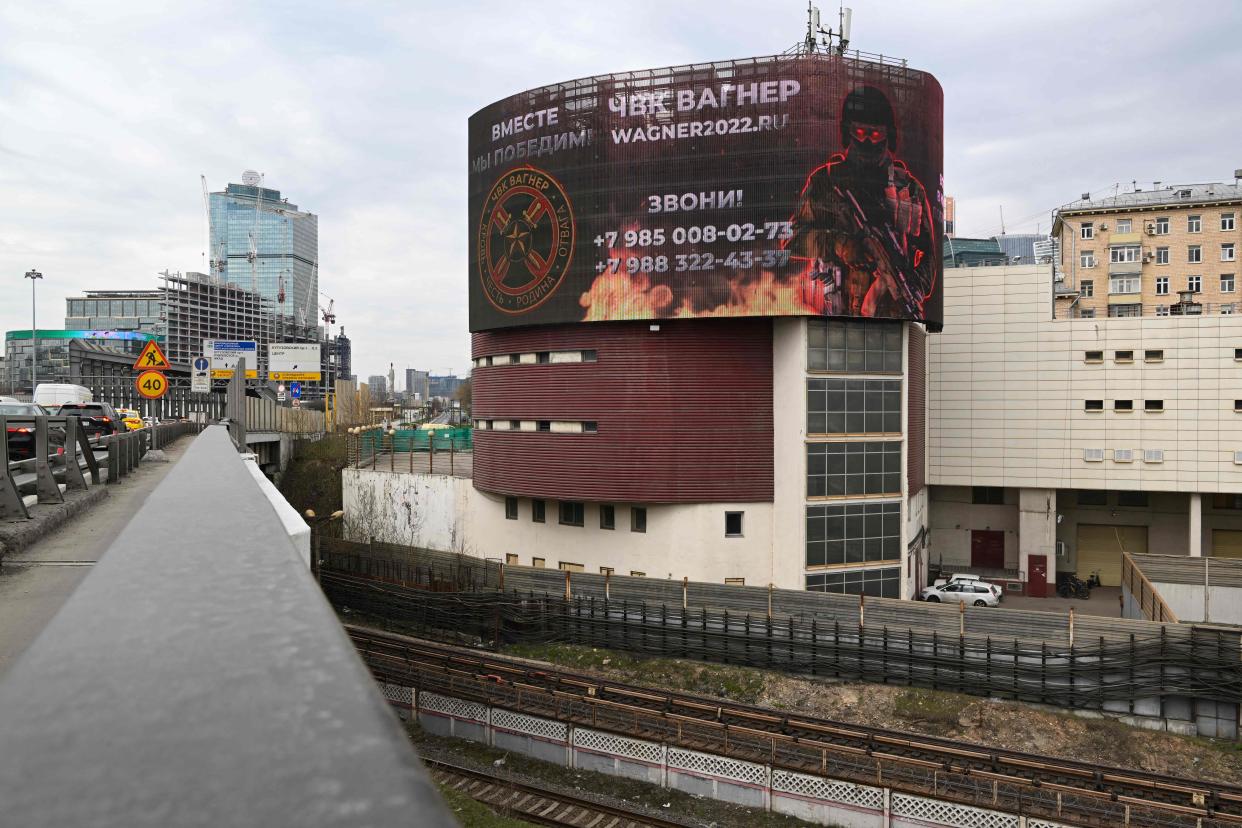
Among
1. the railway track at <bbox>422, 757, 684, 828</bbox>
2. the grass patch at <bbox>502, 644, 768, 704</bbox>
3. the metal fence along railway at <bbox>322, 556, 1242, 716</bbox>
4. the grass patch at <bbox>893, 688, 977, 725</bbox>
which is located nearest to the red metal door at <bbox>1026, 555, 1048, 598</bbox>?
the metal fence along railway at <bbox>322, 556, 1242, 716</bbox>

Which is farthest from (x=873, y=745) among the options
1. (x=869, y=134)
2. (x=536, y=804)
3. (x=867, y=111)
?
(x=867, y=111)

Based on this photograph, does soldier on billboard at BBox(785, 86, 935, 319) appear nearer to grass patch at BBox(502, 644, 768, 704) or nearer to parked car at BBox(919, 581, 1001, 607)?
parked car at BBox(919, 581, 1001, 607)

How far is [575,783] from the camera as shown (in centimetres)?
2305

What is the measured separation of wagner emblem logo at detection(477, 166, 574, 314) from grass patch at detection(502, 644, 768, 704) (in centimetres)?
1487

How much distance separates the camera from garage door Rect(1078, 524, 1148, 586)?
47.3 m

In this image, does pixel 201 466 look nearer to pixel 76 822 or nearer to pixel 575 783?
pixel 76 822

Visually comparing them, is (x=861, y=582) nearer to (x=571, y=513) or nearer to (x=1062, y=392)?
(x=571, y=513)

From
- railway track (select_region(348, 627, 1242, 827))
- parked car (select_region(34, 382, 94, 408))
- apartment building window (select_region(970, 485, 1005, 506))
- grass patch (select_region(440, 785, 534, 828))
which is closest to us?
railway track (select_region(348, 627, 1242, 827))

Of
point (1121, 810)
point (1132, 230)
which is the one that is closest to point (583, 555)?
point (1121, 810)

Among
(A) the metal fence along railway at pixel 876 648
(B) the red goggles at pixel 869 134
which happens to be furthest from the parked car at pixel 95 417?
(B) the red goggles at pixel 869 134

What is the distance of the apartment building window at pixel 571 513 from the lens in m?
36.4

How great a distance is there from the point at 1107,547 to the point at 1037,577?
5913mm

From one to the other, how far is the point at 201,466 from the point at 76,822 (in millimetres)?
6273

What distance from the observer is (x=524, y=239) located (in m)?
36.8
